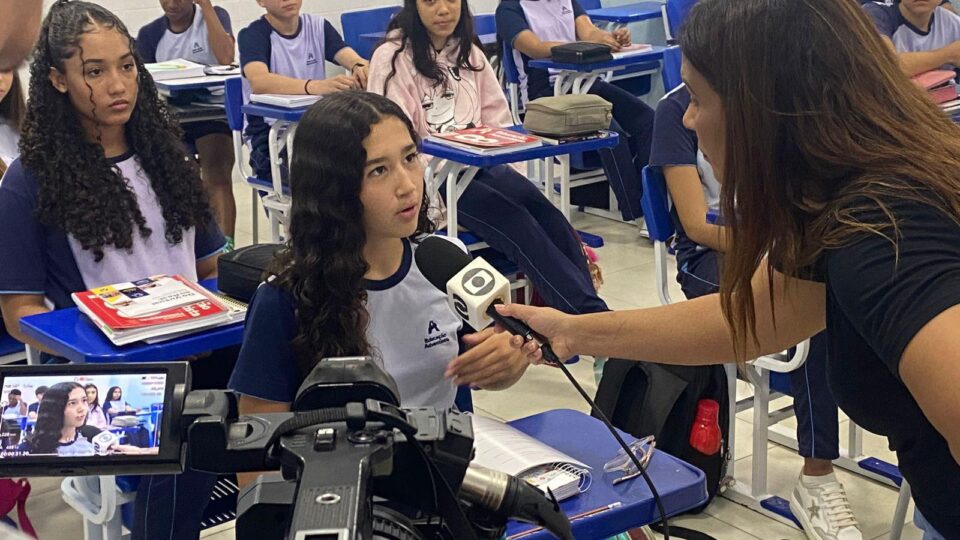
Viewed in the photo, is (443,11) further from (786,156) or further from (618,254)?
(786,156)

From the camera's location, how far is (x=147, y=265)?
7.97 ft

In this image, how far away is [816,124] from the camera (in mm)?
1099

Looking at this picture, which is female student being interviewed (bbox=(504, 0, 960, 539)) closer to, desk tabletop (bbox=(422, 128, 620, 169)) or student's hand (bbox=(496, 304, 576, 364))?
student's hand (bbox=(496, 304, 576, 364))

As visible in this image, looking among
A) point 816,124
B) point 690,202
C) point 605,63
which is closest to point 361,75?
point 605,63

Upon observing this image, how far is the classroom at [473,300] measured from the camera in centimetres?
78

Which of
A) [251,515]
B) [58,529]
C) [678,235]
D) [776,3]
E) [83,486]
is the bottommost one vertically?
[58,529]

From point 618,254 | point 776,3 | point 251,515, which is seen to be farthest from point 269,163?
point 251,515

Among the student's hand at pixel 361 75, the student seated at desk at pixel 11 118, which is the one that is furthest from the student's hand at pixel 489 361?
the student's hand at pixel 361 75

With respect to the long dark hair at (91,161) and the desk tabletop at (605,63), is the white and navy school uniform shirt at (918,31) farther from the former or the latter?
the long dark hair at (91,161)

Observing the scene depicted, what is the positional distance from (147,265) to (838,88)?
1.69 meters

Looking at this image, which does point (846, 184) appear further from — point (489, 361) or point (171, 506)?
point (171, 506)

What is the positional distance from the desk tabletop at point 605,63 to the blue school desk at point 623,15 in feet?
3.10

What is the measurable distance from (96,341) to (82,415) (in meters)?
1.27

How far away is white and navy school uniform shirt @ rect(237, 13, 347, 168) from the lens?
14.7ft
